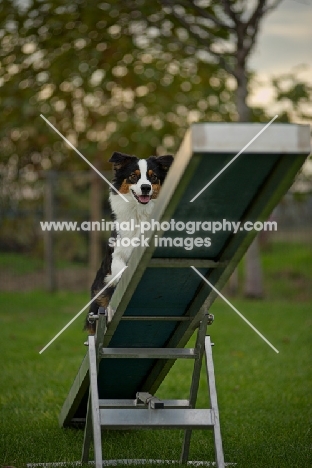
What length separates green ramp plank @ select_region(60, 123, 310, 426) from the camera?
2.85 metres

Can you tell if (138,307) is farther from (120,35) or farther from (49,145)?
(49,145)

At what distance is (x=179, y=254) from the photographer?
11.3 feet

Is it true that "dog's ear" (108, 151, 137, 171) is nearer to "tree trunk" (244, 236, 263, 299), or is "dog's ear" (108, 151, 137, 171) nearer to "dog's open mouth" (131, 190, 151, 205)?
"dog's open mouth" (131, 190, 151, 205)

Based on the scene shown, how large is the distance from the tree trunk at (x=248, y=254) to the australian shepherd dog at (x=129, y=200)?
6.94 meters

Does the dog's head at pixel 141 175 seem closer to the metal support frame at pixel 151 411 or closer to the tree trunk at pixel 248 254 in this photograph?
the metal support frame at pixel 151 411

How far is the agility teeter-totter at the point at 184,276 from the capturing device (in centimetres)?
286

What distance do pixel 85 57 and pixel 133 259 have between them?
9.45 metres

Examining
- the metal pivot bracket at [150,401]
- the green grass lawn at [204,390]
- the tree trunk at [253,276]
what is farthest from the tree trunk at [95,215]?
the metal pivot bracket at [150,401]

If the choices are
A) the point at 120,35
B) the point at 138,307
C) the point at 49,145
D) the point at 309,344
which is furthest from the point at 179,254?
the point at 49,145

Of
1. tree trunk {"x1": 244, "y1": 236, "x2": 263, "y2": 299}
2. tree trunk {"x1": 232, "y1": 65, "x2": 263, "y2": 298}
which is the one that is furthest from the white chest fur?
tree trunk {"x1": 244, "y1": 236, "x2": 263, "y2": 299}

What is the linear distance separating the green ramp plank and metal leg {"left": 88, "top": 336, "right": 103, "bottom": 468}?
178mm

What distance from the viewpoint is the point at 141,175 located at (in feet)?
16.3

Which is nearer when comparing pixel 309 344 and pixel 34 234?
pixel 309 344

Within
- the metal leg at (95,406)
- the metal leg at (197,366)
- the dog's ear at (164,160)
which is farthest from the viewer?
the dog's ear at (164,160)
